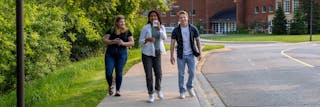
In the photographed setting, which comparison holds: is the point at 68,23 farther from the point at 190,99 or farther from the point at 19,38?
the point at 19,38

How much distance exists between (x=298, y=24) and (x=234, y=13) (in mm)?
19137

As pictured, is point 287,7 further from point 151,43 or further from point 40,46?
point 151,43

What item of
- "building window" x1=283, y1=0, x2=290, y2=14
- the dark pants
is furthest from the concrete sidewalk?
"building window" x1=283, y1=0, x2=290, y2=14

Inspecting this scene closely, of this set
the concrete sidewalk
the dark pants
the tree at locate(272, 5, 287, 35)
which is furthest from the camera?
the tree at locate(272, 5, 287, 35)

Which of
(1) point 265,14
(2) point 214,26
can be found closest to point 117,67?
(1) point 265,14

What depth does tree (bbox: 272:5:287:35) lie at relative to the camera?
70625 millimetres

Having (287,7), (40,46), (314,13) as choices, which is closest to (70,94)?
(40,46)

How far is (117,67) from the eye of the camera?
10.6m

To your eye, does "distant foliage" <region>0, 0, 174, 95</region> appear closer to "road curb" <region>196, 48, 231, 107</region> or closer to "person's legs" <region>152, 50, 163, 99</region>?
"person's legs" <region>152, 50, 163, 99</region>

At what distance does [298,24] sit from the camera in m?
67.8

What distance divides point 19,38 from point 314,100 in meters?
6.11

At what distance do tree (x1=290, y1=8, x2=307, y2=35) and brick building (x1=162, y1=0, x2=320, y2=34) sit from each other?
14.7 feet

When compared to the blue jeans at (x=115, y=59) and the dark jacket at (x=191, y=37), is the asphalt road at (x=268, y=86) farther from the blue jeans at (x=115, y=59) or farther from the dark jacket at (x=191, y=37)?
the blue jeans at (x=115, y=59)

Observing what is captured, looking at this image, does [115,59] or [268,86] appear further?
[268,86]
